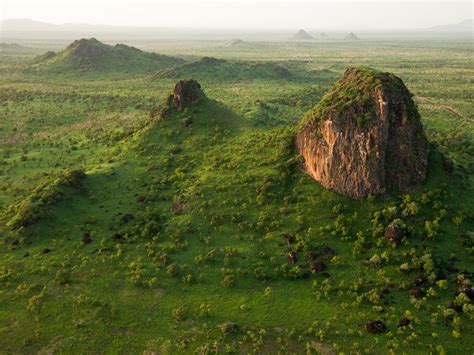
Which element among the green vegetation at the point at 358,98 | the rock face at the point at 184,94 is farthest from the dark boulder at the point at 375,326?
the rock face at the point at 184,94

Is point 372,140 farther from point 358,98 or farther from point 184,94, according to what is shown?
point 184,94

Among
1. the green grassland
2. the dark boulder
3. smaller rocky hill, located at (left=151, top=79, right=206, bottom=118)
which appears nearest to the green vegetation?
the green grassland

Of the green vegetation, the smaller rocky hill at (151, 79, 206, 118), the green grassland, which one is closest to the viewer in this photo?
the green grassland

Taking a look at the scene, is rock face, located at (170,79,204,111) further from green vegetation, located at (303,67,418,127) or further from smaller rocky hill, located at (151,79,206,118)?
green vegetation, located at (303,67,418,127)

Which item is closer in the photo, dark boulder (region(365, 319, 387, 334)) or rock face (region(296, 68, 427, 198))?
dark boulder (region(365, 319, 387, 334))

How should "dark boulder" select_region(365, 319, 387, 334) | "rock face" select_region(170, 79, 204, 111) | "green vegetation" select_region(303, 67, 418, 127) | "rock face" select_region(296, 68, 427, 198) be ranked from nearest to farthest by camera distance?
1. "dark boulder" select_region(365, 319, 387, 334)
2. "rock face" select_region(296, 68, 427, 198)
3. "green vegetation" select_region(303, 67, 418, 127)
4. "rock face" select_region(170, 79, 204, 111)

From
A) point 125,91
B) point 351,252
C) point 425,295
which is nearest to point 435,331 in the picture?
point 425,295
